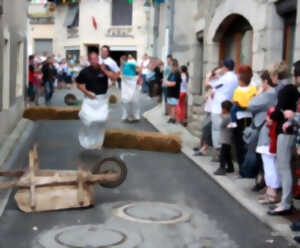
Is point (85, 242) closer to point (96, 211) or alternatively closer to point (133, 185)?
point (96, 211)

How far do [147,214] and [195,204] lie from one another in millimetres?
827

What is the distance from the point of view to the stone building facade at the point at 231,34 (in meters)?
10.6

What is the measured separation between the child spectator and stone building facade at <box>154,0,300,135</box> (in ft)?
4.39

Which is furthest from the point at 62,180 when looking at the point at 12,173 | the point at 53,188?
the point at 12,173

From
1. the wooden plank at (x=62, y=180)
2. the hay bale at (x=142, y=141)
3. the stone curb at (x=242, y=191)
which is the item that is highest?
the wooden plank at (x=62, y=180)

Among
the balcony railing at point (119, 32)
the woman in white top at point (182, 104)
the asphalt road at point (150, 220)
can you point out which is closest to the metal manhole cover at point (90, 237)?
the asphalt road at point (150, 220)

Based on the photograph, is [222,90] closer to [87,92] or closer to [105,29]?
[87,92]

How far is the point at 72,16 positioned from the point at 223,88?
35.8m

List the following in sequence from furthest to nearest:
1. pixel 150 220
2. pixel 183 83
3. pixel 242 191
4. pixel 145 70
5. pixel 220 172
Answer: pixel 145 70, pixel 183 83, pixel 220 172, pixel 242 191, pixel 150 220

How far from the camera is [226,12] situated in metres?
13.7

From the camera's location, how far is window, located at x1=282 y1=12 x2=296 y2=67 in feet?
34.0

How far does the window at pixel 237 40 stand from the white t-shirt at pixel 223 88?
3.35 meters

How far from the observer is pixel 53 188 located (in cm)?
677

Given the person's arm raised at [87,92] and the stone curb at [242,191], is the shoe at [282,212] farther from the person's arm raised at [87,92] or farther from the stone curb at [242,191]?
the person's arm raised at [87,92]
